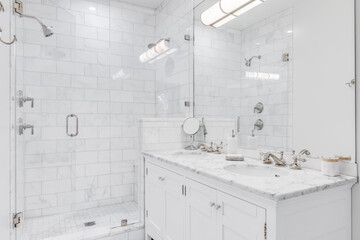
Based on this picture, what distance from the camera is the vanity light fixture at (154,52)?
128 inches

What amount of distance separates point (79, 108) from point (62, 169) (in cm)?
75

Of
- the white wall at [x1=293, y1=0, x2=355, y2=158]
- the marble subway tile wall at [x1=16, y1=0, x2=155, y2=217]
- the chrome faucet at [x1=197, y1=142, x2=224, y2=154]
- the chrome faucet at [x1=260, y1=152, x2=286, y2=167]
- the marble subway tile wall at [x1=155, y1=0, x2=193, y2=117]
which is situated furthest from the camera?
the marble subway tile wall at [x1=155, y1=0, x2=193, y2=117]

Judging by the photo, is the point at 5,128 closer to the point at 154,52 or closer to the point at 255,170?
the point at 255,170

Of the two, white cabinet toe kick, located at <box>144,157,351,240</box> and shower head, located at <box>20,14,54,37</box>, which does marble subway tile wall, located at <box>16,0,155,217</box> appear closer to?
shower head, located at <box>20,14,54,37</box>

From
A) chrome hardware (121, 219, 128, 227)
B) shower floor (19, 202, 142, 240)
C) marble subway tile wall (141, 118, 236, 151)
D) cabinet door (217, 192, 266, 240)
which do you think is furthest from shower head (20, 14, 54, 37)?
cabinet door (217, 192, 266, 240)

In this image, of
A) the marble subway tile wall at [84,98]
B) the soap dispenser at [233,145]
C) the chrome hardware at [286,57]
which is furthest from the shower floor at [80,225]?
the chrome hardware at [286,57]

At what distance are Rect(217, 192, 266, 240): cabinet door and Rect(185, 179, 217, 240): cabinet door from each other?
2.7 inches

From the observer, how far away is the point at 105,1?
3.20 meters

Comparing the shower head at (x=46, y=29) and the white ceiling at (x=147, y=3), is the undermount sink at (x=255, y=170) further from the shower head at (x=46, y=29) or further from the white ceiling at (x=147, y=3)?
the white ceiling at (x=147, y=3)

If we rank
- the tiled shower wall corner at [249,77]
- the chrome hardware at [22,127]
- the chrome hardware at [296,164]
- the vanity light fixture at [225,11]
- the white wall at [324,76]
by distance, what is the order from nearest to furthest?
1. the white wall at [324,76]
2. the chrome hardware at [296,164]
3. the tiled shower wall corner at [249,77]
4. the vanity light fixture at [225,11]
5. the chrome hardware at [22,127]

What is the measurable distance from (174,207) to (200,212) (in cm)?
36

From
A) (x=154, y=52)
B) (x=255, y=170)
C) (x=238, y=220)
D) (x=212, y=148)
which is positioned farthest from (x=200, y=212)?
(x=154, y=52)

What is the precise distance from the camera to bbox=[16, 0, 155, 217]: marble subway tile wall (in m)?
2.67

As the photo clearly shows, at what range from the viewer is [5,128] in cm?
167
